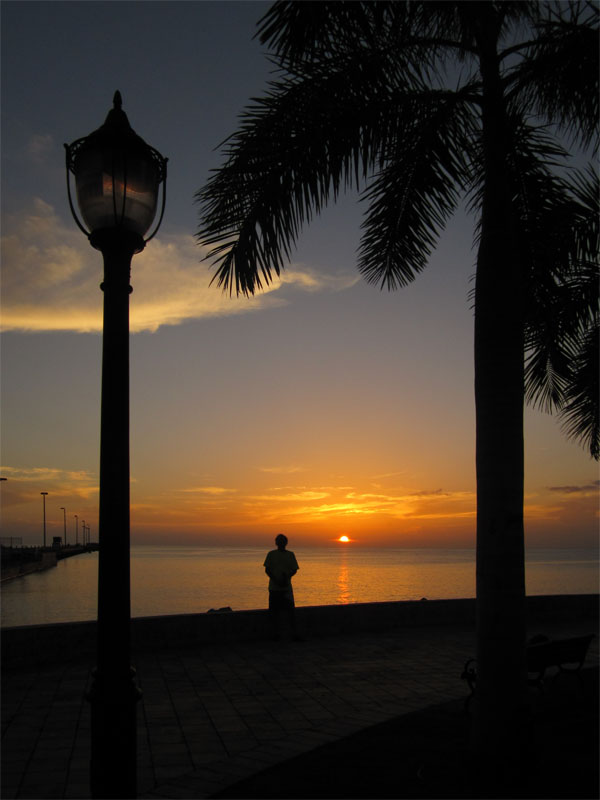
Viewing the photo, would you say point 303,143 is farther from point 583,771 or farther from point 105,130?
point 583,771

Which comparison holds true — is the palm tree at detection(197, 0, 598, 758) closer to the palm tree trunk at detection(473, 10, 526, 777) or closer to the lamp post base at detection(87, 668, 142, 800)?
the palm tree trunk at detection(473, 10, 526, 777)

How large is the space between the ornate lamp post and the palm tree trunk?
109 inches

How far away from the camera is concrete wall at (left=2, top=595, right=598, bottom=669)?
10.3 metres

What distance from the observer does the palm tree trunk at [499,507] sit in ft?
18.6

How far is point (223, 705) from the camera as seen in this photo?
26.4 feet

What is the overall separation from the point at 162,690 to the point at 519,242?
252 inches

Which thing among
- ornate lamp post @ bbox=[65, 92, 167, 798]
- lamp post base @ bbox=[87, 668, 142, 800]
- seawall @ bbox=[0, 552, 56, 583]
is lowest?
seawall @ bbox=[0, 552, 56, 583]

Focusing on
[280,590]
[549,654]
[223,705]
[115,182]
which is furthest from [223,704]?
[115,182]

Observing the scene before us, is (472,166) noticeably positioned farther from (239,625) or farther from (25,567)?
(25,567)

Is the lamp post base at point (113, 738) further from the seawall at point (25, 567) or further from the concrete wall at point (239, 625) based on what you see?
the seawall at point (25, 567)

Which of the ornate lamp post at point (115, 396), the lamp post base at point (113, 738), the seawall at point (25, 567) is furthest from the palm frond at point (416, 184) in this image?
the seawall at point (25, 567)

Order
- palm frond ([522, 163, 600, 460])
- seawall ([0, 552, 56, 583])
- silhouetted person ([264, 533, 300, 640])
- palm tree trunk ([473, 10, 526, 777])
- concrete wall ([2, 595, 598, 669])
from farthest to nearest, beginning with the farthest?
seawall ([0, 552, 56, 583]) → silhouetted person ([264, 533, 300, 640]) → concrete wall ([2, 595, 598, 669]) → palm frond ([522, 163, 600, 460]) → palm tree trunk ([473, 10, 526, 777])

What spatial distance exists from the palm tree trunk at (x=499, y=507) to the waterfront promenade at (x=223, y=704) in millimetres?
1591

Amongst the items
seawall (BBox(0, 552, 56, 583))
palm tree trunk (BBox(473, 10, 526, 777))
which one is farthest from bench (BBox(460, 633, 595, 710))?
seawall (BBox(0, 552, 56, 583))
